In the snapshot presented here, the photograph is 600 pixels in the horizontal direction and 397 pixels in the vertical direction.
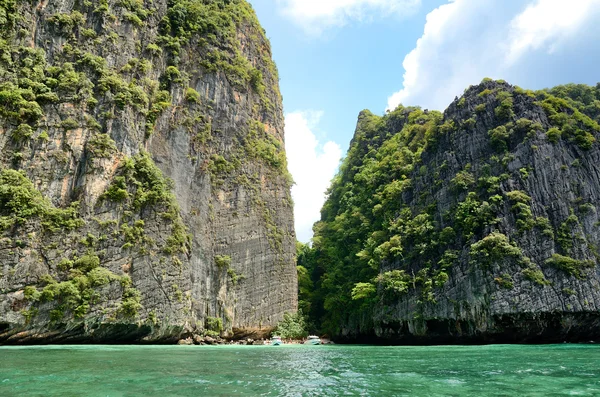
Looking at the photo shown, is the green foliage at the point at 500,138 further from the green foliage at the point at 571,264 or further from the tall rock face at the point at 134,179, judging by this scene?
the tall rock face at the point at 134,179

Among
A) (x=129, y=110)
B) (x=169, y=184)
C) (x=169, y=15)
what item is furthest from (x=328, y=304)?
(x=169, y=15)

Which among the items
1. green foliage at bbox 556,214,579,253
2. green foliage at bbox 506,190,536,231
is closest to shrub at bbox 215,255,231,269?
green foliage at bbox 506,190,536,231

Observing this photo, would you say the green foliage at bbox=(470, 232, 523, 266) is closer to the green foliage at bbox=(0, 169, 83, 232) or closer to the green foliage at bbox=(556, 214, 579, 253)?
the green foliage at bbox=(556, 214, 579, 253)

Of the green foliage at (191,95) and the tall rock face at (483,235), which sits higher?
the green foliage at (191,95)

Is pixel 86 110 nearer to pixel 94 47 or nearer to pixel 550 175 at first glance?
pixel 94 47

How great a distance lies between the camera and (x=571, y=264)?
89.6ft

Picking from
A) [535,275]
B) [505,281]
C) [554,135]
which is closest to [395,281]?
[505,281]

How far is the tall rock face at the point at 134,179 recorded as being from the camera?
22.7 meters

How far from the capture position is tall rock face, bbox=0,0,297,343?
22719 millimetres

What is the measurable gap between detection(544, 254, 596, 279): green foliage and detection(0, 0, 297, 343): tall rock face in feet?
67.0

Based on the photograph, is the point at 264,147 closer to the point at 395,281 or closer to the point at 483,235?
the point at 395,281

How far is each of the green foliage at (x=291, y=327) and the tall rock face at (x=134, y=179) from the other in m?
0.64

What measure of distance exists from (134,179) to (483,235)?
23919 millimetres

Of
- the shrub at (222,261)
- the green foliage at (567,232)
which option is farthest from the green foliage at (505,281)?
the shrub at (222,261)
